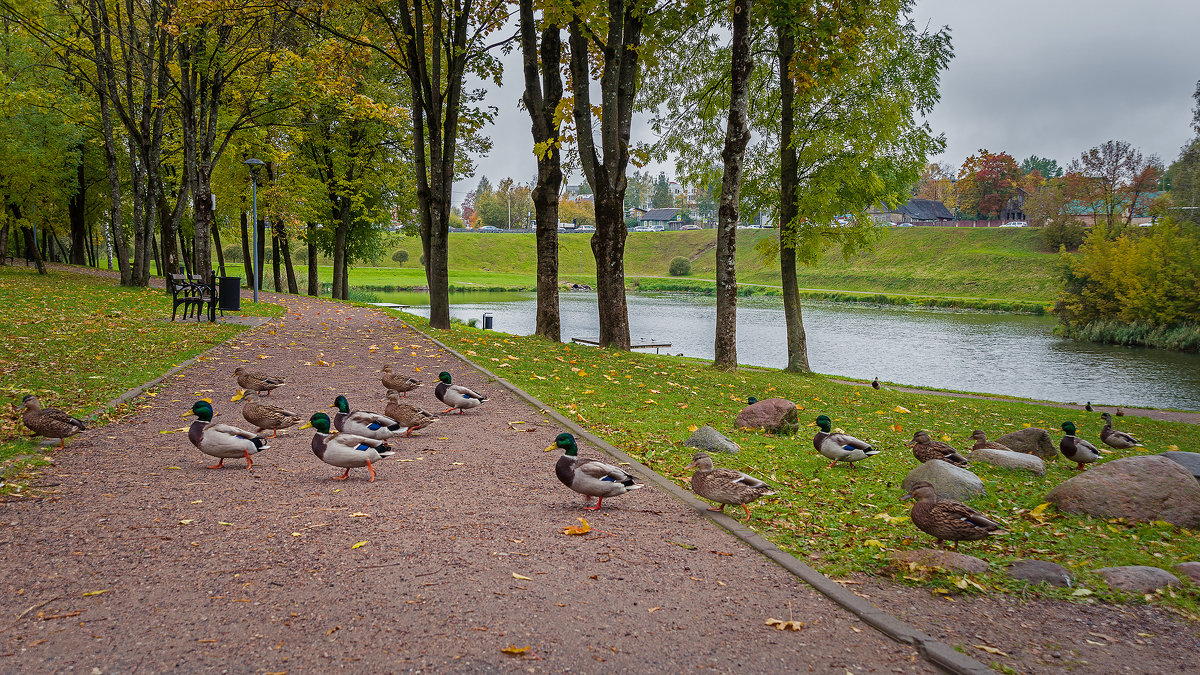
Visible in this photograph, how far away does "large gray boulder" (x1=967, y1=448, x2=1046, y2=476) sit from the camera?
29.1ft

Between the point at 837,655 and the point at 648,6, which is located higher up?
the point at 648,6

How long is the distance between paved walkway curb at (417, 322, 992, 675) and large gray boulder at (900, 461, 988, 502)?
95.7 inches

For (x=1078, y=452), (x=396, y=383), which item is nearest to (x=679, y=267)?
(x=1078, y=452)

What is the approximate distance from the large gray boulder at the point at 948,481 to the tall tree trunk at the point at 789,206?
13.1 m

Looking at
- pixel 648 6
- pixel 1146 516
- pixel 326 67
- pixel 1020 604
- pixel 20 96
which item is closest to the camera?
pixel 1020 604

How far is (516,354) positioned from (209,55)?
16.0 metres

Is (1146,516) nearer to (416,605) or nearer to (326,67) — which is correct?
(416,605)

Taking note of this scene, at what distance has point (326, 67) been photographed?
20750mm

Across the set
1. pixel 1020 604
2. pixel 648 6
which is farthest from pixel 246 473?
pixel 648 6

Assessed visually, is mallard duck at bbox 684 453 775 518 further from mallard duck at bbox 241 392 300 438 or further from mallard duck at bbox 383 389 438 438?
mallard duck at bbox 241 392 300 438

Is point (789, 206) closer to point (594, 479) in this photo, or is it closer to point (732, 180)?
point (732, 180)

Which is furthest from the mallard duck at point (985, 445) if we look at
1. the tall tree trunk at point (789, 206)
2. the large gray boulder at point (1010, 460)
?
the tall tree trunk at point (789, 206)

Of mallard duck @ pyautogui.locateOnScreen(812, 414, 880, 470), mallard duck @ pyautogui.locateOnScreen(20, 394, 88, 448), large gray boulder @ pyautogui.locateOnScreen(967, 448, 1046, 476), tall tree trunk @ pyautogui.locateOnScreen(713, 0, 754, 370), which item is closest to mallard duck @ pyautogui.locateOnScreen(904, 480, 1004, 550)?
mallard duck @ pyautogui.locateOnScreen(812, 414, 880, 470)

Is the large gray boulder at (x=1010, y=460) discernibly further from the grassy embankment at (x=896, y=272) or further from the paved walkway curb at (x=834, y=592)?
the grassy embankment at (x=896, y=272)
